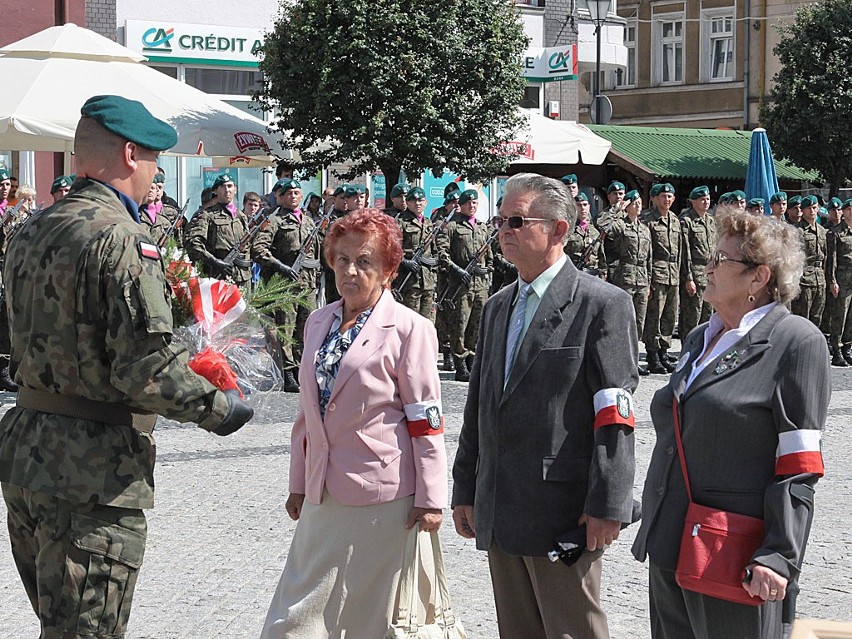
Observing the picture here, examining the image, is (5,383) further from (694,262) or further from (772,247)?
(772,247)

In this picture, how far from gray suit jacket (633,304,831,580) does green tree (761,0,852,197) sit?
2600cm

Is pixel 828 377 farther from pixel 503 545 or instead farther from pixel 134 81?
pixel 134 81

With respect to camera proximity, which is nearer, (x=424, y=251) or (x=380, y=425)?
(x=380, y=425)

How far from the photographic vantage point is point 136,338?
11.7 feet

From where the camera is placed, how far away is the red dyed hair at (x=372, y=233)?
4.71 m

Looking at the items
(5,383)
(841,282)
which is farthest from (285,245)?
(841,282)

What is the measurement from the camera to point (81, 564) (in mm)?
3627

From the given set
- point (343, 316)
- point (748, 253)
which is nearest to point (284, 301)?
point (343, 316)

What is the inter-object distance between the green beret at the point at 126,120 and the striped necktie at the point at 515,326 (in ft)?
3.93

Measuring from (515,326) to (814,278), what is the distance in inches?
540

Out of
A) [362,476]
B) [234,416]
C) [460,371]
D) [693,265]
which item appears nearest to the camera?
[234,416]

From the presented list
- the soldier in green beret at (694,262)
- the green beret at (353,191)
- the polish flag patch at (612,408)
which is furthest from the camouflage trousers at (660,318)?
the polish flag patch at (612,408)

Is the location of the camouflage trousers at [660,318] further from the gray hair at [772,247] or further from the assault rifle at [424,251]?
the gray hair at [772,247]

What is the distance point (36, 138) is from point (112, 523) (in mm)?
10440
